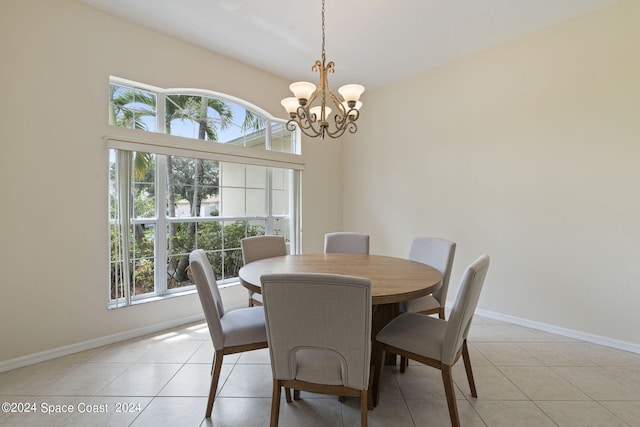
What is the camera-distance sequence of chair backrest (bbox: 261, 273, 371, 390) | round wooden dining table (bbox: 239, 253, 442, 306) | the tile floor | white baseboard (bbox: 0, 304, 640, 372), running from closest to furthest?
chair backrest (bbox: 261, 273, 371, 390)
round wooden dining table (bbox: 239, 253, 442, 306)
the tile floor
white baseboard (bbox: 0, 304, 640, 372)

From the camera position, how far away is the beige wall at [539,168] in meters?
2.51

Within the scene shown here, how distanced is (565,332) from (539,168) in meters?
1.59

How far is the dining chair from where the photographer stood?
2219 mm

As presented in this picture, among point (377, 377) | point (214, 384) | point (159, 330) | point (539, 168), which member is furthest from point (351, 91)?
point (159, 330)

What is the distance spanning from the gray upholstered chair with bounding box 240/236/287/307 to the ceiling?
1998 millimetres

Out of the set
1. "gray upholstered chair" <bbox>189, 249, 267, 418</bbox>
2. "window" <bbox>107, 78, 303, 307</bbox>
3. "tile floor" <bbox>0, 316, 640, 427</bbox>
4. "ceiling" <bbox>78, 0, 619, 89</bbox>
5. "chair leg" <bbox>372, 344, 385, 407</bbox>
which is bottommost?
"tile floor" <bbox>0, 316, 640, 427</bbox>

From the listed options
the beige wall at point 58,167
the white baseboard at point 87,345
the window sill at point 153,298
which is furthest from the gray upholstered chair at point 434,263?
the beige wall at point 58,167

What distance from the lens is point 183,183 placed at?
3148 millimetres

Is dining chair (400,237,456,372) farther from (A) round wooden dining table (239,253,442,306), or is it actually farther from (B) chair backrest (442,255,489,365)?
(B) chair backrest (442,255,489,365)

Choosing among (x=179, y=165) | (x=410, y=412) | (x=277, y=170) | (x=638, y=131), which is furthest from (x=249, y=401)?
(x=638, y=131)

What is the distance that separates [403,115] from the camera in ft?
13.1

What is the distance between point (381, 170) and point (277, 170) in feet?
4.85

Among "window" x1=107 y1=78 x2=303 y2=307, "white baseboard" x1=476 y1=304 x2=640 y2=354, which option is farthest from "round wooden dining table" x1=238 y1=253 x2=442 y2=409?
"white baseboard" x1=476 y1=304 x2=640 y2=354

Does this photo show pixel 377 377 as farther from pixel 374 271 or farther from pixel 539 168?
pixel 539 168
